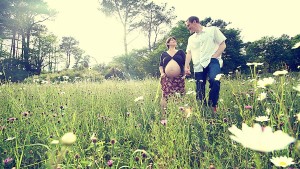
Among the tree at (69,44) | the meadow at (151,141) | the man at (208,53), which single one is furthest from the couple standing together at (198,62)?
the tree at (69,44)

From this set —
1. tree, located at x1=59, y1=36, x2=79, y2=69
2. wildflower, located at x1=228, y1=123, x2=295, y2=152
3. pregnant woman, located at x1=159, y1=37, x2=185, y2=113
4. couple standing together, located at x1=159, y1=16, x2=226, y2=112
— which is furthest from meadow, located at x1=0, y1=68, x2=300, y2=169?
tree, located at x1=59, y1=36, x2=79, y2=69

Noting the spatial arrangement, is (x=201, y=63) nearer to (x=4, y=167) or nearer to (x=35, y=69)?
(x=4, y=167)

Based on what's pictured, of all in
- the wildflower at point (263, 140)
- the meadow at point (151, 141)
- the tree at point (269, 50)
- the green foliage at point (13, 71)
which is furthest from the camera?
the tree at point (269, 50)

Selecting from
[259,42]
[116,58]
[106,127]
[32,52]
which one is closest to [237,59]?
[259,42]

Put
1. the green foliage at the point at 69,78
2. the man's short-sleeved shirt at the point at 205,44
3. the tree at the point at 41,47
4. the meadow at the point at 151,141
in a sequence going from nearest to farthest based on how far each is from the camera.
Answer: the meadow at the point at 151,141 → the man's short-sleeved shirt at the point at 205,44 → the green foliage at the point at 69,78 → the tree at the point at 41,47

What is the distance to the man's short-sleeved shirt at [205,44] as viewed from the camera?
3678mm

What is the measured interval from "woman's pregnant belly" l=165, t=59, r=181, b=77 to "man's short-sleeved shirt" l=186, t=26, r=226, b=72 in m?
0.28

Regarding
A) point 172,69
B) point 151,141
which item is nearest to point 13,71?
point 172,69

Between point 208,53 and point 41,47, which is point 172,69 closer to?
point 208,53

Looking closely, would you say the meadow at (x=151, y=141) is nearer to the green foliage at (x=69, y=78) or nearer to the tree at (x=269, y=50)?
the green foliage at (x=69, y=78)

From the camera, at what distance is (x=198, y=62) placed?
388 centimetres

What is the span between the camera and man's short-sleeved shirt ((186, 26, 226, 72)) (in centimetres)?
368

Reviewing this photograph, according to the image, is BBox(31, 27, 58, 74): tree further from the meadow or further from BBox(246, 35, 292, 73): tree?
the meadow

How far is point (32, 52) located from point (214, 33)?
2414cm
